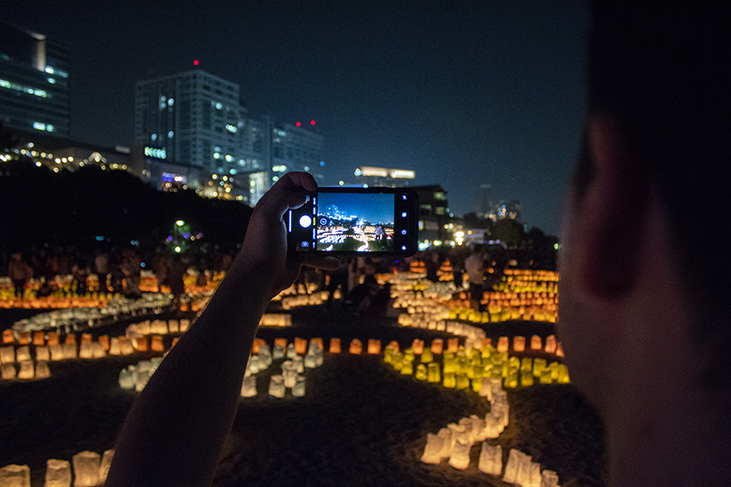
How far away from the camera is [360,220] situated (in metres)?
2.52

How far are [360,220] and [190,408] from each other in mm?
Result: 1592

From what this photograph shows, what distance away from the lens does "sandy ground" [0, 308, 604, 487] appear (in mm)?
4836

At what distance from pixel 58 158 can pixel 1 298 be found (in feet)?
262

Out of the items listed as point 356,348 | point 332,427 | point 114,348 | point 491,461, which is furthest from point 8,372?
point 491,461

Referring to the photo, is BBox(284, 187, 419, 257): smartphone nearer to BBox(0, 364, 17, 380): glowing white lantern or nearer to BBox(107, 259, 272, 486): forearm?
BBox(107, 259, 272, 486): forearm

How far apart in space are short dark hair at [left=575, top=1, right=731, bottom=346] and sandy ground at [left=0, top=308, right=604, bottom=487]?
4611 millimetres

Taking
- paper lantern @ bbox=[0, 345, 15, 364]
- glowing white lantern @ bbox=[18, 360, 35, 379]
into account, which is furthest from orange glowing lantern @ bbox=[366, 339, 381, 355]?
paper lantern @ bbox=[0, 345, 15, 364]

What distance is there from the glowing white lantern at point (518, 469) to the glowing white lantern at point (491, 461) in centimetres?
12

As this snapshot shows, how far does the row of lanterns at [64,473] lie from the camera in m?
4.19

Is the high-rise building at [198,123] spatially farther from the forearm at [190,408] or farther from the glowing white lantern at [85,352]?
the forearm at [190,408]

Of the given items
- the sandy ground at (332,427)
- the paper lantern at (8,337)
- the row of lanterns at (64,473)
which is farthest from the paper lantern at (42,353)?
the row of lanterns at (64,473)

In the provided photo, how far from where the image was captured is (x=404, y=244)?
8.07 ft

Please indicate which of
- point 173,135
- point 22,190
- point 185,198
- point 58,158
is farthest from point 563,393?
point 173,135

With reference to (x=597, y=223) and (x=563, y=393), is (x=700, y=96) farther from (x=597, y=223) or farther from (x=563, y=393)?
(x=563, y=393)
